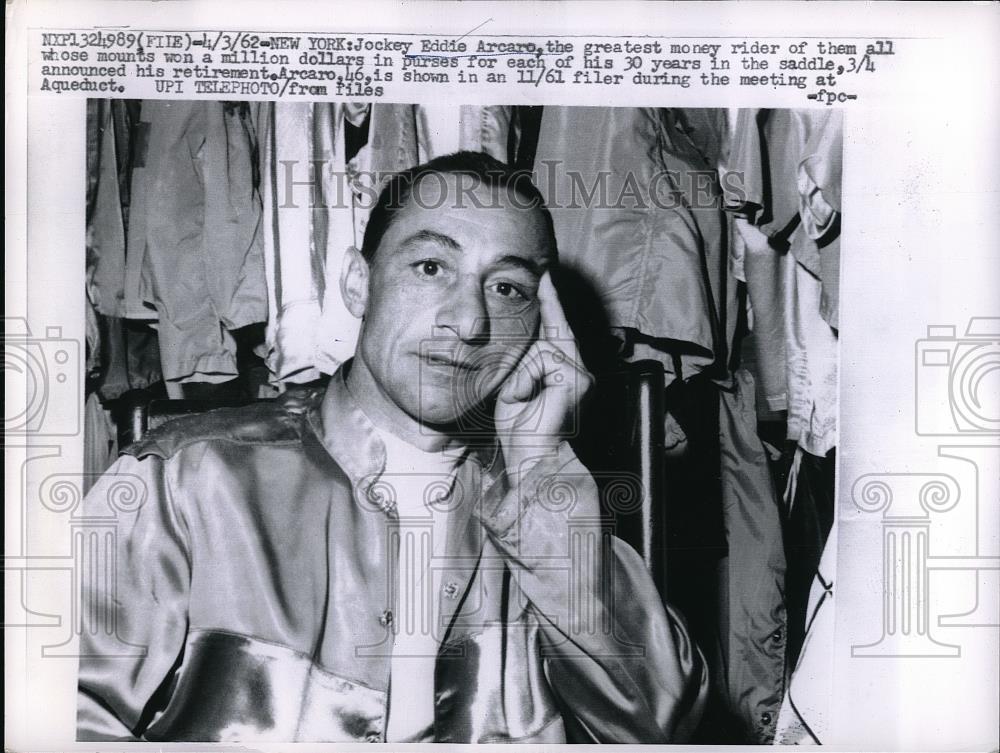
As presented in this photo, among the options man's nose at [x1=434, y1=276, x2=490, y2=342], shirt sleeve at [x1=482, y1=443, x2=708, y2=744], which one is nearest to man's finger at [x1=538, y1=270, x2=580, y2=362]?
man's nose at [x1=434, y1=276, x2=490, y2=342]

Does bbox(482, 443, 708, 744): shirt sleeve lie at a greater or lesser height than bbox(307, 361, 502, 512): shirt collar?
lesser

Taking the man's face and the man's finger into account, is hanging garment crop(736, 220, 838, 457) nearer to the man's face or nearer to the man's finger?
the man's finger

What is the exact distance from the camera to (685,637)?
2.19 metres

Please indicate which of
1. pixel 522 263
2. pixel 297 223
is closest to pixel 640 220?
pixel 522 263

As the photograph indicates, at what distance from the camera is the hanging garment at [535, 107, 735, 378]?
2199 mm

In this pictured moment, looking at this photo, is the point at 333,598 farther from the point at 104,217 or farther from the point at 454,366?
the point at 104,217

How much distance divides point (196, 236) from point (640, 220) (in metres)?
1.02

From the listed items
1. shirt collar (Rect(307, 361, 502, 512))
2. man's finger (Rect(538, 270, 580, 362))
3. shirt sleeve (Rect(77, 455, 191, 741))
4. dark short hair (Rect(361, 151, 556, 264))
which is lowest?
shirt sleeve (Rect(77, 455, 191, 741))

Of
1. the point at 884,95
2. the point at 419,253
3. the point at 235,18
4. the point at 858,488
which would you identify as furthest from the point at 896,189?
the point at 235,18

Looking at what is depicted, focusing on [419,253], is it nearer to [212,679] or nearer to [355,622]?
[355,622]

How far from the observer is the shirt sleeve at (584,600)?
218 cm

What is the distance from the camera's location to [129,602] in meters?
2.16

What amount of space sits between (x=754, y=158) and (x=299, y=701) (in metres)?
1.62

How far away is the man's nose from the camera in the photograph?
218cm
